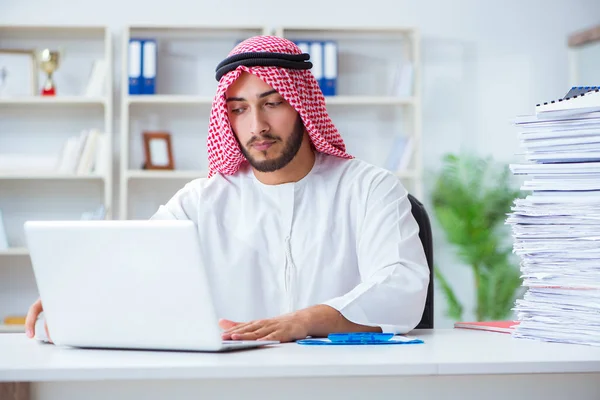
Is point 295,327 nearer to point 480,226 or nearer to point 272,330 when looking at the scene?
point 272,330

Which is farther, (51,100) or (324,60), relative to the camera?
(324,60)

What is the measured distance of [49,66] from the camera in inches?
198

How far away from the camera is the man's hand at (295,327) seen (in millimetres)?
1557

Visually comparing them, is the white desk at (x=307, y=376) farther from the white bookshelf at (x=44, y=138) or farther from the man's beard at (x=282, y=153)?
the white bookshelf at (x=44, y=138)

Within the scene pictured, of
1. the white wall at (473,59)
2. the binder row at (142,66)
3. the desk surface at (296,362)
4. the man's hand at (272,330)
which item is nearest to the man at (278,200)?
the man's hand at (272,330)

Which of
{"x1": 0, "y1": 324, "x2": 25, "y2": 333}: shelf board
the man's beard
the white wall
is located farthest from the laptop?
the white wall

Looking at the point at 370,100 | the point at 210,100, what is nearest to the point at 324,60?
the point at 370,100

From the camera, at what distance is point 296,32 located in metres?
5.27

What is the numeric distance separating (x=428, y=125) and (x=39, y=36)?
2403mm

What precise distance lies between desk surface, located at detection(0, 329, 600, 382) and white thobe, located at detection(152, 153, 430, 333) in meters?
0.68

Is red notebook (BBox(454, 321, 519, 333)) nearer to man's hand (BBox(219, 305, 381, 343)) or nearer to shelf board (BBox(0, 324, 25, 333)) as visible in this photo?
man's hand (BBox(219, 305, 381, 343))

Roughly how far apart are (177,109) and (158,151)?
1.02 feet

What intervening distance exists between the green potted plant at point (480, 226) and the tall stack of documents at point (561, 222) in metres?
3.52

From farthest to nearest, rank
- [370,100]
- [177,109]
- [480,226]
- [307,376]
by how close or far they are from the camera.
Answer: [177,109], [480,226], [370,100], [307,376]
